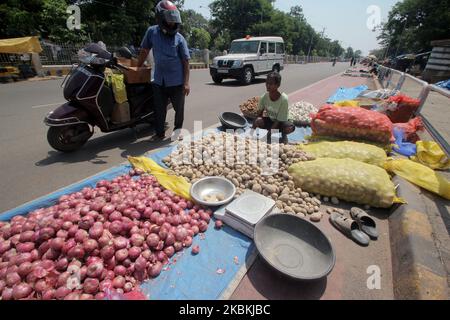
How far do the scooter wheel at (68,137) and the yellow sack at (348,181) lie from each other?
319 cm

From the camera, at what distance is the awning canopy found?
1165 centimetres

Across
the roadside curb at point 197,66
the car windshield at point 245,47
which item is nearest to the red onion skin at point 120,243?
the car windshield at point 245,47

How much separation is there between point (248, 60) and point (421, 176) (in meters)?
10.0

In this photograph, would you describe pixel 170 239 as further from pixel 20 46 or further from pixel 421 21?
pixel 421 21

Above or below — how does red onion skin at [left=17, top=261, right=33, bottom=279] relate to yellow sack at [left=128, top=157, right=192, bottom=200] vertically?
above

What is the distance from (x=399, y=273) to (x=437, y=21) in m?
36.4

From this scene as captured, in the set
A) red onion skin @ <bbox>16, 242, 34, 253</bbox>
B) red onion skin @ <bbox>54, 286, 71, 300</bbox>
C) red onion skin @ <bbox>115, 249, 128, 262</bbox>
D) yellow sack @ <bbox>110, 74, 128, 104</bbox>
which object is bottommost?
red onion skin @ <bbox>54, 286, 71, 300</bbox>

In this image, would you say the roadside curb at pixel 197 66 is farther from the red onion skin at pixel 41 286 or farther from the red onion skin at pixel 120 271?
the red onion skin at pixel 41 286

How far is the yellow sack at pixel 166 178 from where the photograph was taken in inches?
104

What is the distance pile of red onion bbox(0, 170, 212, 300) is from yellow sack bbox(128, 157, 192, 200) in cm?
27

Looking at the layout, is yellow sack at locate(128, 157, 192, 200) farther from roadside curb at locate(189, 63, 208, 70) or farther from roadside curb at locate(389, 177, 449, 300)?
roadside curb at locate(189, 63, 208, 70)

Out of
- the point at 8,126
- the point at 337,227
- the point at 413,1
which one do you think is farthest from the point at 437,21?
the point at 8,126

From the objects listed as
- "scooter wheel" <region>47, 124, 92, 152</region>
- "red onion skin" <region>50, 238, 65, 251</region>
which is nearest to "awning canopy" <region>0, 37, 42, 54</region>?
"scooter wheel" <region>47, 124, 92, 152</region>
